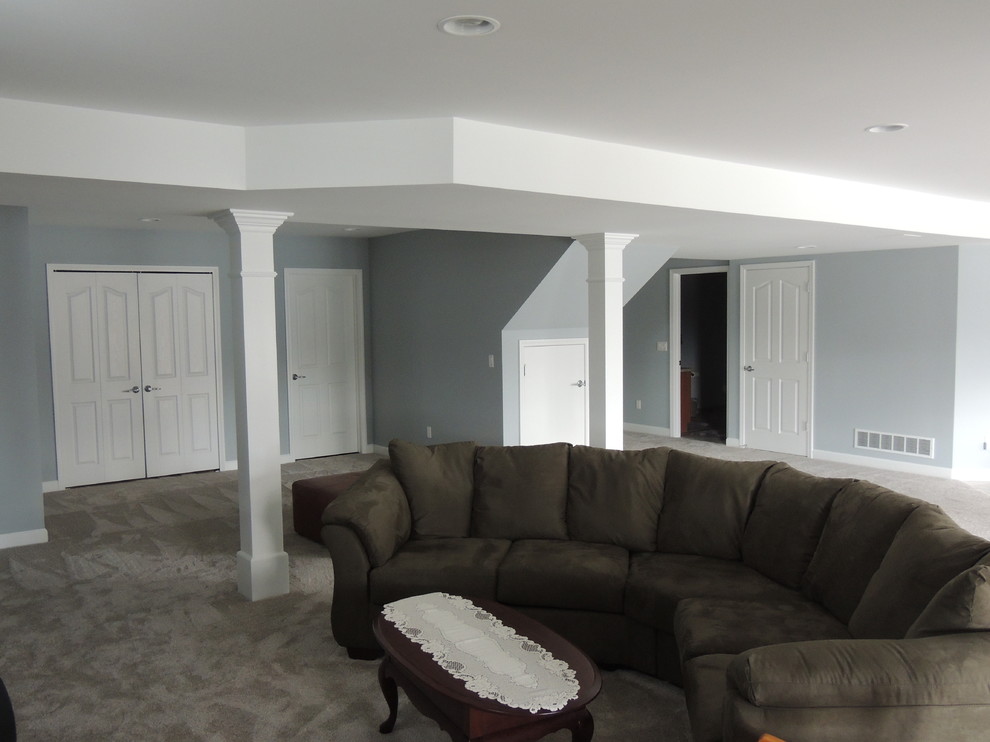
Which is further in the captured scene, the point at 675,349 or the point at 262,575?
the point at 675,349

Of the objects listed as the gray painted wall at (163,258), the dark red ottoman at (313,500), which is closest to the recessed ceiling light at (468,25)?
the dark red ottoman at (313,500)

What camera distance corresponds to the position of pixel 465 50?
2.36 m

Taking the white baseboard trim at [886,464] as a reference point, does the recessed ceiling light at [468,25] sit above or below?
above

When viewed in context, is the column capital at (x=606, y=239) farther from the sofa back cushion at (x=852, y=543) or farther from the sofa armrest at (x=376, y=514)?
the sofa back cushion at (x=852, y=543)

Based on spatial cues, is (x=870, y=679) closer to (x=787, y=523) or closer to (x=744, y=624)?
(x=744, y=624)

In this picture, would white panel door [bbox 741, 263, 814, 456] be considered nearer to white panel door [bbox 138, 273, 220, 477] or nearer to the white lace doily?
white panel door [bbox 138, 273, 220, 477]

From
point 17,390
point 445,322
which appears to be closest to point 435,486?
point 17,390

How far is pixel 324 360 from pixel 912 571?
6.42 metres

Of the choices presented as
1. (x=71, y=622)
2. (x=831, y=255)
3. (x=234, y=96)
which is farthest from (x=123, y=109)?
(x=831, y=255)

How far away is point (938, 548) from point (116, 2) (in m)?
2.78

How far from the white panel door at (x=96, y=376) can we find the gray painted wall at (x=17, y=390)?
1640 millimetres

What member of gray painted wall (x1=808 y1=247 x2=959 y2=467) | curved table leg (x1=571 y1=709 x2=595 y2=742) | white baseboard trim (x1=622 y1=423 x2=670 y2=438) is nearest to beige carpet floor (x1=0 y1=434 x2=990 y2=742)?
curved table leg (x1=571 y1=709 x2=595 y2=742)

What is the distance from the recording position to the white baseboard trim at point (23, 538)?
507 centimetres

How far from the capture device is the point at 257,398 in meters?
4.11
